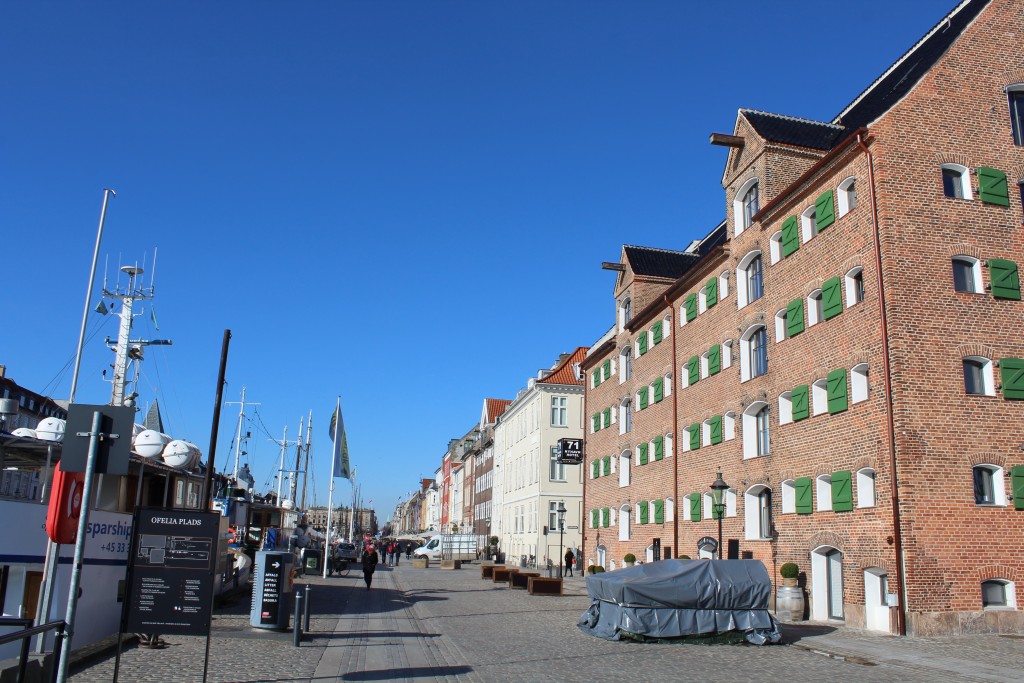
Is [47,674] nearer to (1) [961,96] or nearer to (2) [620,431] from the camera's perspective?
(1) [961,96]

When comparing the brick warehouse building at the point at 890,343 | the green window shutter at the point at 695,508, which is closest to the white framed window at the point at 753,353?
the brick warehouse building at the point at 890,343

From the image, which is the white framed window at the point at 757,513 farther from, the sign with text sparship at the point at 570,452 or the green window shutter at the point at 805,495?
the sign with text sparship at the point at 570,452

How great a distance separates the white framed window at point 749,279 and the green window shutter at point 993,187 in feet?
23.0

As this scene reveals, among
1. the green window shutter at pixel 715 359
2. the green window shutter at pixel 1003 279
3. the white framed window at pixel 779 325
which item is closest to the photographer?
the green window shutter at pixel 1003 279

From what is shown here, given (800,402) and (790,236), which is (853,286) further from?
(800,402)

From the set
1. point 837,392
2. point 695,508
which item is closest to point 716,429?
point 695,508

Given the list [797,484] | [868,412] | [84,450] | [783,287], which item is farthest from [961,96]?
[84,450]

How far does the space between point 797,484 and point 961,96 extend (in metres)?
11.0

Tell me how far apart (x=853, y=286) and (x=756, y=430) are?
7059mm

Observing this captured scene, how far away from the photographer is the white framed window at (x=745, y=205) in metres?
28.7

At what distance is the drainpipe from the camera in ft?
62.9

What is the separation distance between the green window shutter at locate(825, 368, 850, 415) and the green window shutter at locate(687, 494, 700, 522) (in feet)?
32.2

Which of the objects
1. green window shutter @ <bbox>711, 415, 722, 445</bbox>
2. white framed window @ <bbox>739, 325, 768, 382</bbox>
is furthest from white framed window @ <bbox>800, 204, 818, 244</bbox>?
green window shutter @ <bbox>711, 415, 722, 445</bbox>

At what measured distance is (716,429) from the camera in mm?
30562
